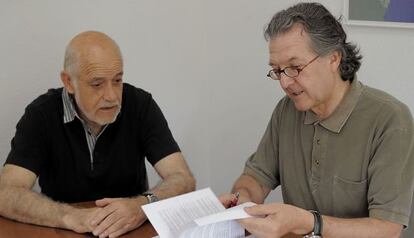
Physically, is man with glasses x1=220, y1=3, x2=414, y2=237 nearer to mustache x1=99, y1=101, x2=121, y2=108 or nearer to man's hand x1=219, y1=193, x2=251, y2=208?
man's hand x1=219, y1=193, x2=251, y2=208

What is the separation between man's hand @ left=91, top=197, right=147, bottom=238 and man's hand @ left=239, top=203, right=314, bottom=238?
401 millimetres

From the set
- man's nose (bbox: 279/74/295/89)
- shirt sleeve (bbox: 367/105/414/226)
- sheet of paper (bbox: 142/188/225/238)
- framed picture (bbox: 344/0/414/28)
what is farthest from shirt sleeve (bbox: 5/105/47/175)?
framed picture (bbox: 344/0/414/28)

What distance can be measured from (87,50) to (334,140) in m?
0.95

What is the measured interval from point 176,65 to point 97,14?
527mm

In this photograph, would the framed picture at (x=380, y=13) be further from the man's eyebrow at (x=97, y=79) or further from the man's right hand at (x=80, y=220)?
the man's right hand at (x=80, y=220)

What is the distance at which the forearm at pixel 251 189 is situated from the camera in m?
1.67

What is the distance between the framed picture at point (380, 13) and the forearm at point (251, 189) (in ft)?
2.99

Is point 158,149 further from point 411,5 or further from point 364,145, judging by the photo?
point 411,5

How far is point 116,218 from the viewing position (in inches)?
57.9

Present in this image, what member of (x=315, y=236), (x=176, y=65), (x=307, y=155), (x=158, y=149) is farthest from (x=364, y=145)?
(x=176, y=65)

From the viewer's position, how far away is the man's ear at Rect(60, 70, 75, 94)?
6.02 ft

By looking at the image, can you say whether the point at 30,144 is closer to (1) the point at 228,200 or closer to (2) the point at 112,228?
(2) the point at 112,228

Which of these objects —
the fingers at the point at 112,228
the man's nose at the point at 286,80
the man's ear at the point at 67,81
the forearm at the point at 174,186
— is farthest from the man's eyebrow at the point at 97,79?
the man's nose at the point at 286,80

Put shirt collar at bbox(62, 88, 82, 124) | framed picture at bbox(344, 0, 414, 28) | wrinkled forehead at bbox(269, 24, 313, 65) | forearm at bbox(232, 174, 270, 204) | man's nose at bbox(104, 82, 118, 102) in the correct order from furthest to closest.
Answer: framed picture at bbox(344, 0, 414, 28) → shirt collar at bbox(62, 88, 82, 124) → man's nose at bbox(104, 82, 118, 102) → forearm at bbox(232, 174, 270, 204) → wrinkled forehead at bbox(269, 24, 313, 65)
